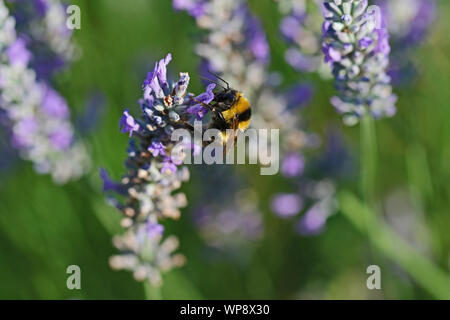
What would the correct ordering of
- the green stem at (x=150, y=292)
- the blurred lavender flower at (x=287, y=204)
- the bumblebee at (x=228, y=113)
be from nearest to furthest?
the bumblebee at (x=228, y=113), the green stem at (x=150, y=292), the blurred lavender flower at (x=287, y=204)

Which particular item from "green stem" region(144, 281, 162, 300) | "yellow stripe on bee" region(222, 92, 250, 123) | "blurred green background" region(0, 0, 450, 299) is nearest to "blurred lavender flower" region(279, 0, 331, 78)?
"blurred green background" region(0, 0, 450, 299)

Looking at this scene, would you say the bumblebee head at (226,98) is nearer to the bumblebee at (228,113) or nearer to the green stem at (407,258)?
the bumblebee at (228,113)

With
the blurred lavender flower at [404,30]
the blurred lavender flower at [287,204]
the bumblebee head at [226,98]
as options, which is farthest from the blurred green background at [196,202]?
the bumblebee head at [226,98]

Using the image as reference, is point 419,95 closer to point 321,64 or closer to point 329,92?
point 329,92

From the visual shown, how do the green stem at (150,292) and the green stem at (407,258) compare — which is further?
the green stem at (407,258)

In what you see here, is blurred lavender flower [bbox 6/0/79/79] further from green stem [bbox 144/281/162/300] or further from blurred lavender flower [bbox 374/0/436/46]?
blurred lavender flower [bbox 374/0/436/46]

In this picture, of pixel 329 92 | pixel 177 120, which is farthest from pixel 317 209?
pixel 177 120

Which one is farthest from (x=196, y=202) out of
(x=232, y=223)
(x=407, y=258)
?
(x=407, y=258)
